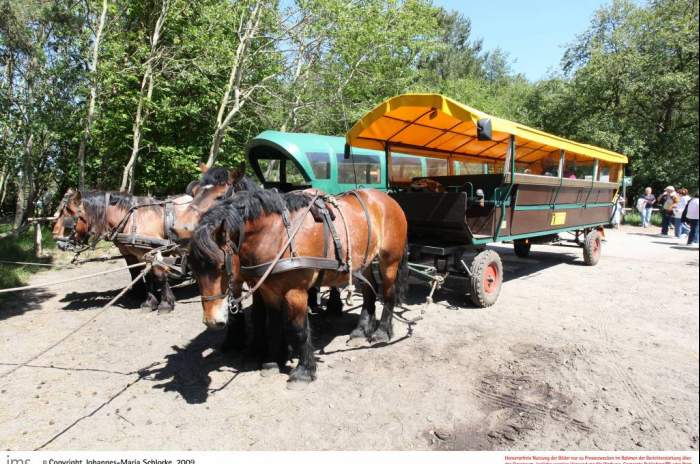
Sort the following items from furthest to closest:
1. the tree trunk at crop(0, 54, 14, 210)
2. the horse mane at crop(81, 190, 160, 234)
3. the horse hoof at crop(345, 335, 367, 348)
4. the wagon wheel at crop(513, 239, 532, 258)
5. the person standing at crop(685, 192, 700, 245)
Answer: the person standing at crop(685, 192, 700, 245)
the wagon wheel at crop(513, 239, 532, 258)
the tree trunk at crop(0, 54, 14, 210)
the horse mane at crop(81, 190, 160, 234)
the horse hoof at crop(345, 335, 367, 348)

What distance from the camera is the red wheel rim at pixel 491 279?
5.37 metres

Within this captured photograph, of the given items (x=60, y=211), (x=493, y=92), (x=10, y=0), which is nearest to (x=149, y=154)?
(x=10, y=0)

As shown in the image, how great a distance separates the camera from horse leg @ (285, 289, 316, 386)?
3150 millimetres

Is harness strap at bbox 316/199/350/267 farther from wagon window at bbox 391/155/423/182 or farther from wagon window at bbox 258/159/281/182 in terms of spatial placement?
wagon window at bbox 258/159/281/182

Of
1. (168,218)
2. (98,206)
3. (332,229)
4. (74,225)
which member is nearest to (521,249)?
(332,229)

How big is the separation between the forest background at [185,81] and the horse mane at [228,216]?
5080mm

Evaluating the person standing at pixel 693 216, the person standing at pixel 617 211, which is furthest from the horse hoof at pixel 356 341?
the person standing at pixel 693 216

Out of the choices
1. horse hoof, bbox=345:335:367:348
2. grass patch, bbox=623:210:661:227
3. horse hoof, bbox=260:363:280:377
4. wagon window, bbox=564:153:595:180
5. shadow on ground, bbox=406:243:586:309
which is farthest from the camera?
grass patch, bbox=623:210:661:227

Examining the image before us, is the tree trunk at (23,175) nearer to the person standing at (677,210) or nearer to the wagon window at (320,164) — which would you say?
the wagon window at (320,164)

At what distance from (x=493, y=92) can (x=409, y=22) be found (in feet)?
81.7

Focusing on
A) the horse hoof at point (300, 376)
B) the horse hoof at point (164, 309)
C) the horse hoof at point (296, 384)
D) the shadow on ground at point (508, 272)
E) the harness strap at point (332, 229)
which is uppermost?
the harness strap at point (332, 229)

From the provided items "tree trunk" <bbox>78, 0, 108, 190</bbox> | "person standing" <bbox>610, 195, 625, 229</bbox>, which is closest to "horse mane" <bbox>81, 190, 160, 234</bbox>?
"tree trunk" <bbox>78, 0, 108, 190</bbox>

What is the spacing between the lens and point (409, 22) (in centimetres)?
1384

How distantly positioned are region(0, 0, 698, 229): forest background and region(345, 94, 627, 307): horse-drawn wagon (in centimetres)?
149
